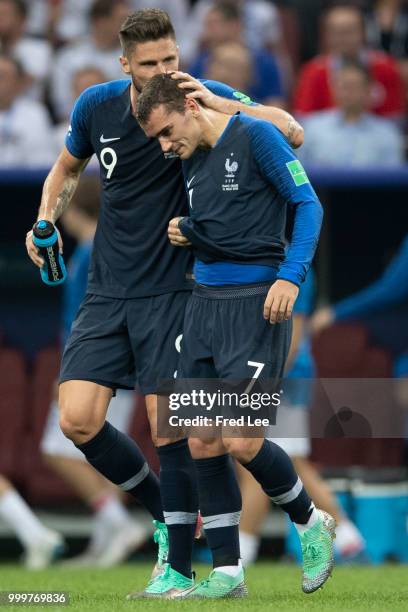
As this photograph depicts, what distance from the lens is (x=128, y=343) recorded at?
20.2ft

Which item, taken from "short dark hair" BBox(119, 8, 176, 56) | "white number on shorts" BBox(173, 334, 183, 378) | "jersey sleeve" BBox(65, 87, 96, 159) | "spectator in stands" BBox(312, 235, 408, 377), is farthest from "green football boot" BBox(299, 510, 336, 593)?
"spectator in stands" BBox(312, 235, 408, 377)

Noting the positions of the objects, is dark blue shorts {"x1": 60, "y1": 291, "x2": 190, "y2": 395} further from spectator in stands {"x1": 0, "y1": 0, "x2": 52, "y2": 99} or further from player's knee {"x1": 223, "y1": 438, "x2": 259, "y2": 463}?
spectator in stands {"x1": 0, "y1": 0, "x2": 52, "y2": 99}

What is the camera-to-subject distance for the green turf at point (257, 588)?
5.41 m

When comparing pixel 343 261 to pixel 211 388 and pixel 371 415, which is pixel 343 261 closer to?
pixel 371 415

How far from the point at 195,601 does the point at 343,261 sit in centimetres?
582

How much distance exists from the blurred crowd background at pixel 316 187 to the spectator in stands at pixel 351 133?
11mm

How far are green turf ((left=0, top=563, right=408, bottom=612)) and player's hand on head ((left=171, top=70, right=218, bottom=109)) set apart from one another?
197cm

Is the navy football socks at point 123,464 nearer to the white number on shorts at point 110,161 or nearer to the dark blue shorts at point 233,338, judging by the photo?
the dark blue shorts at point 233,338

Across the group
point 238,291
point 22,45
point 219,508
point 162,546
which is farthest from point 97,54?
point 219,508

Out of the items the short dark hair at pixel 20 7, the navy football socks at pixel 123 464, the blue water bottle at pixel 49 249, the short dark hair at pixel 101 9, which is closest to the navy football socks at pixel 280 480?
the navy football socks at pixel 123 464

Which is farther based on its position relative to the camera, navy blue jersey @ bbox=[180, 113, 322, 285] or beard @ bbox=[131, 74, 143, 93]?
beard @ bbox=[131, 74, 143, 93]

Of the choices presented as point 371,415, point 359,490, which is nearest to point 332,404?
point 371,415

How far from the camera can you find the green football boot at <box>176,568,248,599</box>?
18.5 feet

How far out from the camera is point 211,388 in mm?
5609
